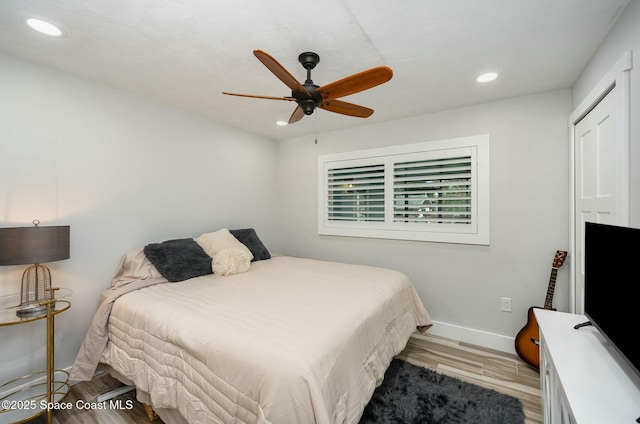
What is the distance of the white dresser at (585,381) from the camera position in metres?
0.92

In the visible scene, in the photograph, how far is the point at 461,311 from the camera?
296 cm

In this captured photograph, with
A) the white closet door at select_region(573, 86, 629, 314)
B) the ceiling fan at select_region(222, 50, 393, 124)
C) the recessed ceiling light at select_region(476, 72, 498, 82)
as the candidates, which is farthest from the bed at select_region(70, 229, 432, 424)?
the recessed ceiling light at select_region(476, 72, 498, 82)

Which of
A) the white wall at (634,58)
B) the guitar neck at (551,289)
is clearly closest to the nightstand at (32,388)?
the white wall at (634,58)

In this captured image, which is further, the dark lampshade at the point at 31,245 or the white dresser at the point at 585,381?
the dark lampshade at the point at 31,245

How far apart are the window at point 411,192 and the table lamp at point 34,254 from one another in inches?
107

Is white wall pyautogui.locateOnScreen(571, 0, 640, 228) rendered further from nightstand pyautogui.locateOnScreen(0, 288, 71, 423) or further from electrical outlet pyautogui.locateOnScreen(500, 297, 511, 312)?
nightstand pyautogui.locateOnScreen(0, 288, 71, 423)

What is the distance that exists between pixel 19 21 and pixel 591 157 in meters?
3.85

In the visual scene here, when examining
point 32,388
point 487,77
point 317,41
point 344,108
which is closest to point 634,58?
point 487,77

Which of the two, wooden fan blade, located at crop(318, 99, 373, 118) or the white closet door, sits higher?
wooden fan blade, located at crop(318, 99, 373, 118)

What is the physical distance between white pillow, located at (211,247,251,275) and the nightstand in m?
1.09

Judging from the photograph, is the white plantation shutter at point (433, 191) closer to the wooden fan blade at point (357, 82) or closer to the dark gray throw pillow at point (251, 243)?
the dark gray throw pillow at point (251, 243)

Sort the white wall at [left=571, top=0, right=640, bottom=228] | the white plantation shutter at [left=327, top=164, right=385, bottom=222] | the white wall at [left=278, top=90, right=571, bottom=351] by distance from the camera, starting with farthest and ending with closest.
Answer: the white plantation shutter at [left=327, top=164, right=385, bottom=222], the white wall at [left=278, top=90, right=571, bottom=351], the white wall at [left=571, top=0, right=640, bottom=228]

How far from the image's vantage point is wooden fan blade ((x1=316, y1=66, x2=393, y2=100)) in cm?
139

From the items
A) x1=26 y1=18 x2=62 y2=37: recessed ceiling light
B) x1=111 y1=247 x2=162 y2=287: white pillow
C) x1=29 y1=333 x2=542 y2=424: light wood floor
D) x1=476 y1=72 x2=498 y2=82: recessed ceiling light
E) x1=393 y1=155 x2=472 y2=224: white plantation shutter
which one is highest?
x1=476 y1=72 x2=498 y2=82: recessed ceiling light
